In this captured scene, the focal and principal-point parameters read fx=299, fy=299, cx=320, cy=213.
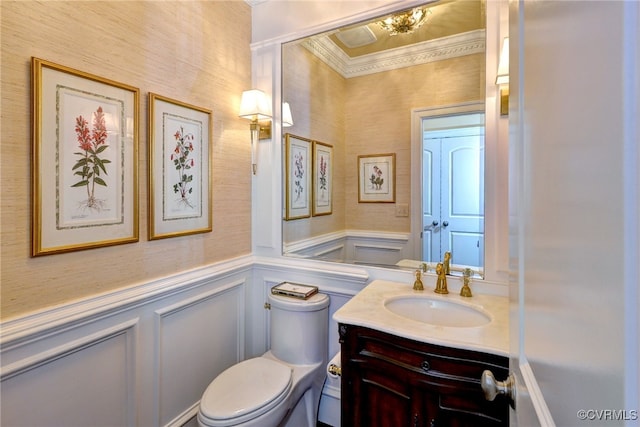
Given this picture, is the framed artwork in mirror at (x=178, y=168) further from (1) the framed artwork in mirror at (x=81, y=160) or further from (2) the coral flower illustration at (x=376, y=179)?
(2) the coral flower illustration at (x=376, y=179)

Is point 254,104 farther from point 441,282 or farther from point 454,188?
point 441,282

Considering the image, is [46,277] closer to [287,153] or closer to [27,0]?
[27,0]

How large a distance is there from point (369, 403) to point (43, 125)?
155 cm

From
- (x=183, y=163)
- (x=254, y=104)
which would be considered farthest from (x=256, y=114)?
(x=183, y=163)

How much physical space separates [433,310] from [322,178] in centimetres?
97

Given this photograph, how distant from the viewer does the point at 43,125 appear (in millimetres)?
1013

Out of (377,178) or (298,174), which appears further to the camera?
(298,174)

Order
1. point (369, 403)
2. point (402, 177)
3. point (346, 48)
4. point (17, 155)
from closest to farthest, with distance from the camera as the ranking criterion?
→ 1. point (17, 155)
2. point (369, 403)
3. point (402, 177)
4. point (346, 48)

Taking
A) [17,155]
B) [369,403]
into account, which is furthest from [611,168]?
[17,155]

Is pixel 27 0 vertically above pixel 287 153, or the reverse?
pixel 27 0

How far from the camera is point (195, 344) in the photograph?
1.58 metres

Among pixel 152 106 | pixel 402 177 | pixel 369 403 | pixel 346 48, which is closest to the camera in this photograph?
pixel 369 403

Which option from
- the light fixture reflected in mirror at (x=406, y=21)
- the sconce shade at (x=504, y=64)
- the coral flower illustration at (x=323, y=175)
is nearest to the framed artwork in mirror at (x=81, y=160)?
the coral flower illustration at (x=323, y=175)

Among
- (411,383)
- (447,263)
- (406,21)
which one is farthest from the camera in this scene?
(406,21)
